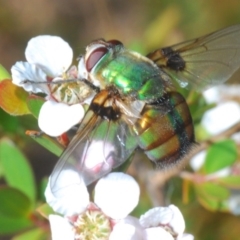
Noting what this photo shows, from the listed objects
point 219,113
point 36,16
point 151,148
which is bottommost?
point 151,148

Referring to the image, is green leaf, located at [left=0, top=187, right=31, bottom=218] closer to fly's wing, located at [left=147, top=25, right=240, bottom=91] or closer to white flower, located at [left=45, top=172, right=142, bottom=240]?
white flower, located at [left=45, top=172, right=142, bottom=240]

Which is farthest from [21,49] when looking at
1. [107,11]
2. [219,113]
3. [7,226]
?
[7,226]

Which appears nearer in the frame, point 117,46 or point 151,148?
point 151,148

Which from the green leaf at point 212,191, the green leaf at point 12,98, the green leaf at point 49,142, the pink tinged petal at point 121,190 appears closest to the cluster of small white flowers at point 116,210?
the pink tinged petal at point 121,190

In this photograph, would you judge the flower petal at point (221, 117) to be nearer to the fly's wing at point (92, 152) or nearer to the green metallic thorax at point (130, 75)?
the green metallic thorax at point (130, 75)

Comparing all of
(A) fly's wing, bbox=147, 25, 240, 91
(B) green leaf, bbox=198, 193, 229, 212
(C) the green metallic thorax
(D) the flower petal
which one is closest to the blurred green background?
(D) the flower petal

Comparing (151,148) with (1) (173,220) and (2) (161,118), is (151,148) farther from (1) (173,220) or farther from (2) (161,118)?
(1) (173,220)

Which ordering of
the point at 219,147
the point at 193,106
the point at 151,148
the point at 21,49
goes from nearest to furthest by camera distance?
1. the point at 151,148
2. the point at 193,106
3. the point at 219,147
4. the point at 21,49

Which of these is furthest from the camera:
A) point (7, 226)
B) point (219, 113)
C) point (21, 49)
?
point (21, 49)
